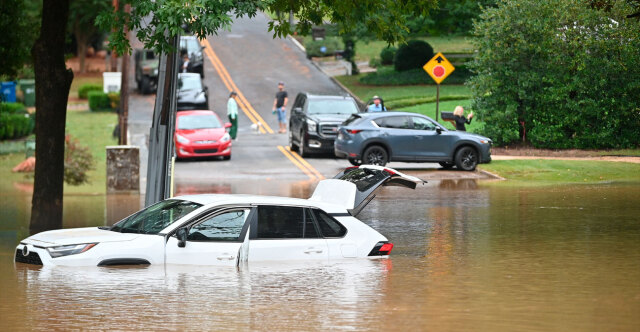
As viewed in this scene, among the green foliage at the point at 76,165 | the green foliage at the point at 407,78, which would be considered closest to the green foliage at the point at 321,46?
the green foliage at the point at 407,78

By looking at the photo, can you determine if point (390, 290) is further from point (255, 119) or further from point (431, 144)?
point (255, 119)

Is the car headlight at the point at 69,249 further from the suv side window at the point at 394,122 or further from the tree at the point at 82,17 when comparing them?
the tree at the point at 82,17

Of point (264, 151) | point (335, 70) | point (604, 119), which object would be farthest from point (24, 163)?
point (335, 70)

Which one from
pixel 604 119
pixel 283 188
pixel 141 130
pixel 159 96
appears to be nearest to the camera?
pixel 159 96

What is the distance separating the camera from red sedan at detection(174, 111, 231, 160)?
3212cm

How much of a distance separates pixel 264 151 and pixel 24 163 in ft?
25.4

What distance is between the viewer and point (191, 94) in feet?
135

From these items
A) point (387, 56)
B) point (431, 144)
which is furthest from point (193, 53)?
point (431, 144)

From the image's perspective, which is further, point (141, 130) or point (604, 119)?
→ point (141, 130)

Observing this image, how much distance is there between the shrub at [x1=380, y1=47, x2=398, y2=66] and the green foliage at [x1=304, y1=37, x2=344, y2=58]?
3260 mm

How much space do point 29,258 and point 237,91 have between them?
39.1 metres

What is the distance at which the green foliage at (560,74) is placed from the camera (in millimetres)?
33562

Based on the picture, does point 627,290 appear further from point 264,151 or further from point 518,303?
point 264,151

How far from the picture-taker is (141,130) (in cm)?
4050
